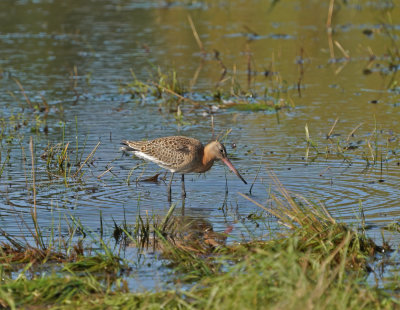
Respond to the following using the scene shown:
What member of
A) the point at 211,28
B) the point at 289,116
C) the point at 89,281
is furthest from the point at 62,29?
the point at 89,281

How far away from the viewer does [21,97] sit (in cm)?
1544

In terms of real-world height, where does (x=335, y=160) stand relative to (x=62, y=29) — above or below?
below

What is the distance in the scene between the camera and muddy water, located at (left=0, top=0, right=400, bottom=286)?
9383mm

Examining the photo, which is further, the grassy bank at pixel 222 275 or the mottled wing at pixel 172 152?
the mottled wing at pixel 172 152

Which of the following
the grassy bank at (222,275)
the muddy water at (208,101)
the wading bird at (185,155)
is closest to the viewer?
the grassy bank at (222,275)

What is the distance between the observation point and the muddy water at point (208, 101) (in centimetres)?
938

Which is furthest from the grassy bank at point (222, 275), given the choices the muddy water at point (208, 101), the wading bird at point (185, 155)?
the wading bird at point (185, 155)

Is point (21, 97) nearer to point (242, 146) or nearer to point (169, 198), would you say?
point (242, 146)

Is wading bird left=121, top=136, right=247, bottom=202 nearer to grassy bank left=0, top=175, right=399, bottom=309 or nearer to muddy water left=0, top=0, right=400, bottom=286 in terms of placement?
muddy water left=0, top=0, right=400, bottom=286

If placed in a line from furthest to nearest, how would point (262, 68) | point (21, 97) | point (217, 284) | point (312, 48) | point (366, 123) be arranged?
1. point (312, 48)
2. point (262, 68)
3. point (21, 97)
4. point (366, 123)
5. point (217, 284)

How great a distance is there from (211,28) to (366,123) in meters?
10.8

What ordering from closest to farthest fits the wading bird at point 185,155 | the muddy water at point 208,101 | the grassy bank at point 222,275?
the grassy bank at point 222,275
the muddy water at point 208,101
the wading bird at point 185,155

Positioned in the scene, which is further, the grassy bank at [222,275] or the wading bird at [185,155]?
the wading bird at [185,155]

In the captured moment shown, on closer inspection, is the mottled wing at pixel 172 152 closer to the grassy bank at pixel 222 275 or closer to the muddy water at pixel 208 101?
the muddy water at pixel 208 101
